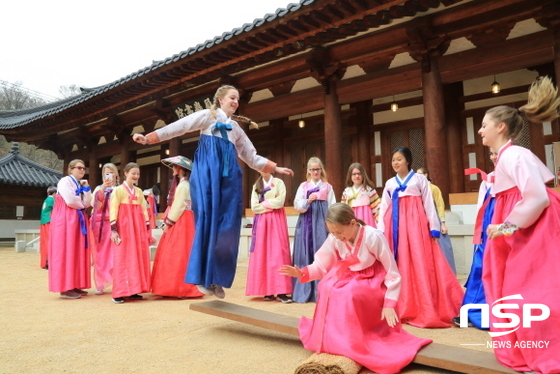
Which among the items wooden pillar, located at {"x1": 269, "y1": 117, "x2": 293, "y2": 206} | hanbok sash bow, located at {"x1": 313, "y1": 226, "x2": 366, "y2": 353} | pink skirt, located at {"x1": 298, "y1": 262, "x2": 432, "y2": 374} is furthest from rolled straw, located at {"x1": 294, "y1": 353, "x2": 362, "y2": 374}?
wooden pillar, located at {"x1": 269, "y1": 117, "x2": 293, "y2": 206}

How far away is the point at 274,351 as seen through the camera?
9.22 feet

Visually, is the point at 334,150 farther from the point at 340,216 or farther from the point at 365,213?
the point at 340,216

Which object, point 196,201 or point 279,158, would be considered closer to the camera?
point 196,201

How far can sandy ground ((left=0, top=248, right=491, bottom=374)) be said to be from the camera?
250 cm

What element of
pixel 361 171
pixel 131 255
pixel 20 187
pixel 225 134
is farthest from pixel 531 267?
Result: pixel 20 187

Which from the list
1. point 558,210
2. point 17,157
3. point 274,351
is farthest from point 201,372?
point 17,157

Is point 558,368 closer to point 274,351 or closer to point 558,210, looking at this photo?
point 558,210

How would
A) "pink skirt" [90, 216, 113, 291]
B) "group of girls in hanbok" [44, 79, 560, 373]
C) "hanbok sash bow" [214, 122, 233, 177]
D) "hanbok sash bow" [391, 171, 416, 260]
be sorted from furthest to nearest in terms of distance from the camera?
"pink skirt" [90, 216, 113, 291] < "hanbok sash bow" [391, 171, 416, 260] < "hanbok sash bow" [214, 122, 233, 177] < "group of girls in hanbok" [44, 79, 560, 373]

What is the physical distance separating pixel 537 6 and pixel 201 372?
6.65 metres

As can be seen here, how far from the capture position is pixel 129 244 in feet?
17.0

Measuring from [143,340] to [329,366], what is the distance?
1.61m

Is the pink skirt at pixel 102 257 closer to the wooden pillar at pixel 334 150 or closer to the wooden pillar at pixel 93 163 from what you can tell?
the wooden pillar at pixel 334 150

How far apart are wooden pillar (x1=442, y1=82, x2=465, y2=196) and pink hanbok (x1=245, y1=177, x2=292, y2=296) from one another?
4.80m

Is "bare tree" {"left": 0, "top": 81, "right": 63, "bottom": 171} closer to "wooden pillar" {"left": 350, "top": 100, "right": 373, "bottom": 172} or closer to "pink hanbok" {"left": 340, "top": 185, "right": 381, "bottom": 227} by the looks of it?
"wooden pillar" {"left": 350, "top": 100, "right": 373, "bottom": 172}
